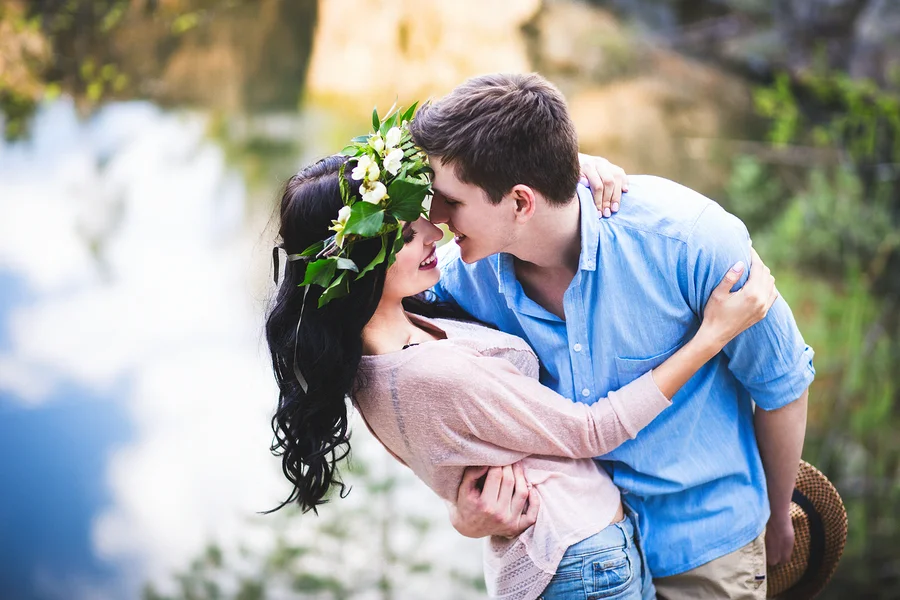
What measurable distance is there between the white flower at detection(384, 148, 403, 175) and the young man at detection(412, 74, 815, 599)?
78 millimetres

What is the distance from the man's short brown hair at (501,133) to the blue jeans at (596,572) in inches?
25.9

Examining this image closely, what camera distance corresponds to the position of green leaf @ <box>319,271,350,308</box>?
1.51 m

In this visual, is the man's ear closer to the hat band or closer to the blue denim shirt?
the blue denim shirt

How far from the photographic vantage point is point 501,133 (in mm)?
1545

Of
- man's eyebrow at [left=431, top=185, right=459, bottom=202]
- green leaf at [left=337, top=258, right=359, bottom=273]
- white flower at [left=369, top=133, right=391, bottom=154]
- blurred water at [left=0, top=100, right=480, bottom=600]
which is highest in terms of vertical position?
white flower at [left=369, top=133, right=391, bottom=154]

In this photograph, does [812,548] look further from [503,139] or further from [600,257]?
[503,139]

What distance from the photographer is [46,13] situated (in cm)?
357

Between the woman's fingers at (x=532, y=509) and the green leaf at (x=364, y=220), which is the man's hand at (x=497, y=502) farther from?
the green leaf at (x=364, y=220)

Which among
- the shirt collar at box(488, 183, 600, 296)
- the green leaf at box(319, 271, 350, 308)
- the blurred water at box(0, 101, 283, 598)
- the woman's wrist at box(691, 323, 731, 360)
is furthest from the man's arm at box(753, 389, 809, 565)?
the blurred water at box(0, 101, 283, 598)

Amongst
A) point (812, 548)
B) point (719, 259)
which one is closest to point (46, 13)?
point (719, 259)

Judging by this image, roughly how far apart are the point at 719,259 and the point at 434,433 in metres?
0.59

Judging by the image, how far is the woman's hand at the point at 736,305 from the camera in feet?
5.04

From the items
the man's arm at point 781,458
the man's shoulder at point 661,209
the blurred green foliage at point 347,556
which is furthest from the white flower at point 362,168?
the blurred green foliage at point 347,556

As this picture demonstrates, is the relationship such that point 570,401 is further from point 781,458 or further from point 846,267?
point 846,267
